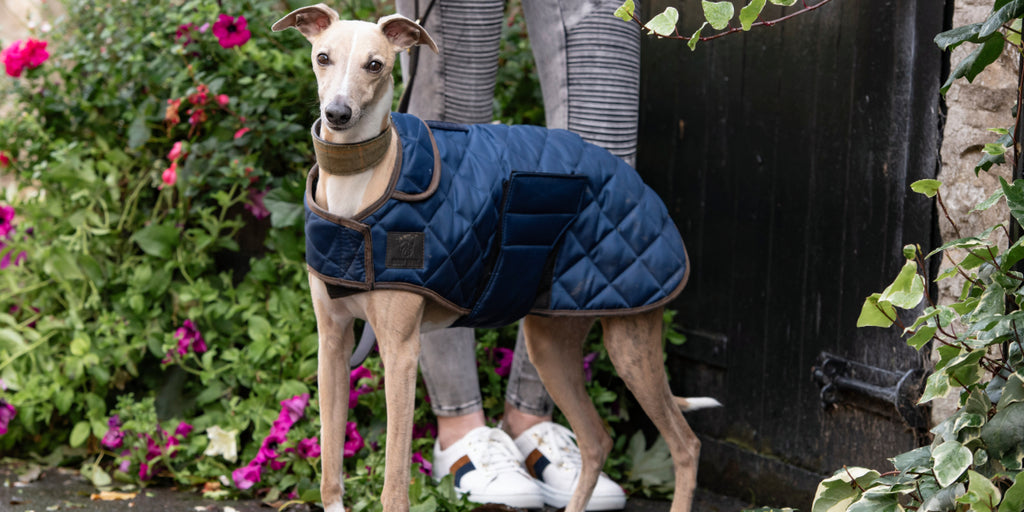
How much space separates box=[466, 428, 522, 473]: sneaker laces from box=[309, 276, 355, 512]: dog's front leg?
710 mm

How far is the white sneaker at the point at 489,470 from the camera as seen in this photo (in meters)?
3.13

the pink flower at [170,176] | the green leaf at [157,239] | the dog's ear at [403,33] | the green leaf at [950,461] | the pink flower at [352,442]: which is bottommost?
the pink flower at [352,442]

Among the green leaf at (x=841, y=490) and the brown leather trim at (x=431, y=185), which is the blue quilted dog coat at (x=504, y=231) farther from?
the green leaf at (x=841, y=490)

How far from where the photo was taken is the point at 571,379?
2.93 metres

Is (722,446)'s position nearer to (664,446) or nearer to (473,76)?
(664,446)

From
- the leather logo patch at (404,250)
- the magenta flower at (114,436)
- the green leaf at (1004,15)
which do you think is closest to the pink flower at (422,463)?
the magenta flower at (114,436)

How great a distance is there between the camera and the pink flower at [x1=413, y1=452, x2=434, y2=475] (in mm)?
3383

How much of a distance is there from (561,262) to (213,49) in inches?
85.9

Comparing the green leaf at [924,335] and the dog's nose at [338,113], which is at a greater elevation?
the dog's nose at [338,113]

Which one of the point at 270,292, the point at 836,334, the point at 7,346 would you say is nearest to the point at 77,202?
the point at 7,346

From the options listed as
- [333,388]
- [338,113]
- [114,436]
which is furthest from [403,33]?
[114,436]

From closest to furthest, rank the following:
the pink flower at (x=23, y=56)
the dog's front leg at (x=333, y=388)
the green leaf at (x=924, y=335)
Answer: the green leaf at (x=924, y=335) → the dog's front leg at (x=333, y=388) → the pink flower at (x=23, y=56)

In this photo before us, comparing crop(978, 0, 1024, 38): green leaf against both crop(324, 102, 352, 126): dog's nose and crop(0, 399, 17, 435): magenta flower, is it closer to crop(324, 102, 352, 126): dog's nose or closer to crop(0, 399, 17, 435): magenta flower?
crop(324, 102, 352, 126): dog's nose

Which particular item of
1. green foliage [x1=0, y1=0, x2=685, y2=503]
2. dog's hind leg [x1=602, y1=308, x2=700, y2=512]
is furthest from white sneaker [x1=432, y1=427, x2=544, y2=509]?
dog's hind leg [x1=602, y1=308, x2=700, y2=512]
